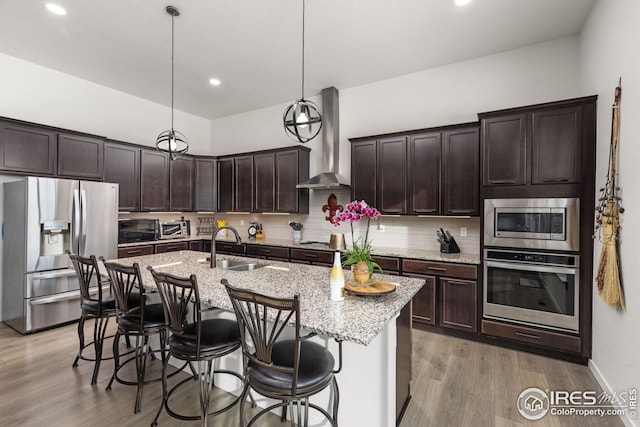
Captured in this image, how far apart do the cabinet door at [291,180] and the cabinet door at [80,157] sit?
250 centimetres

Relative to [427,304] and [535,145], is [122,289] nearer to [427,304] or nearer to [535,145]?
[427,304]

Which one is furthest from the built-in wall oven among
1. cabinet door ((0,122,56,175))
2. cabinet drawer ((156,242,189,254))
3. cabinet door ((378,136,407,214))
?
cabinet door ((0,122,56,175))

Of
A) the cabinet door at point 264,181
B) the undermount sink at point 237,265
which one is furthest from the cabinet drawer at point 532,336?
the cabinet door at point 264,181

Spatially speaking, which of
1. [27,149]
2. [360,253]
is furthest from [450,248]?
[27,149]

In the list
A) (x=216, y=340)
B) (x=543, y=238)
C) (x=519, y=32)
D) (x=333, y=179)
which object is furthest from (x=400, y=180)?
(x=216, y=340)

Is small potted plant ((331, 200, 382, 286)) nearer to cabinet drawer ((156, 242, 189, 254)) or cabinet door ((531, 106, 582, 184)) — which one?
cabinet door ((531, 106, 582, 184))

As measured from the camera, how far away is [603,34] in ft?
8.27

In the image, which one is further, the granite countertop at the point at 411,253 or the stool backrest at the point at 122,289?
the granite countertop at the point at 411,253

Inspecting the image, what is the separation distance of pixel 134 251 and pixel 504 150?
5.02 m

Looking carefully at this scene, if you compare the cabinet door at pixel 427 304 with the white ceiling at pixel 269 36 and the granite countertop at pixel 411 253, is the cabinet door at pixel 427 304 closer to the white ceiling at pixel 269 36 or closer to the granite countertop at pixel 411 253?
the granite countertop at pixel 411 253

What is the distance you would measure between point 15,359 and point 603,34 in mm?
5955

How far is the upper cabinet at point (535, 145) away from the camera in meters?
2.76

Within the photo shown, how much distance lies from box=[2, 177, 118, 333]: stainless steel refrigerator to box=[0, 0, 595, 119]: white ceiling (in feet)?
5.34

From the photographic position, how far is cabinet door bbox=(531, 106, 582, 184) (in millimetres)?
2770
